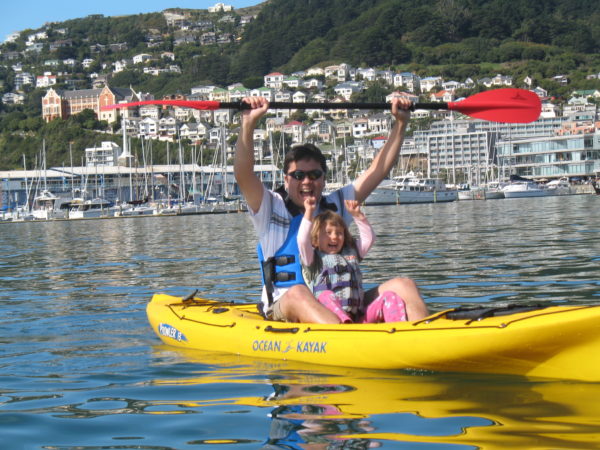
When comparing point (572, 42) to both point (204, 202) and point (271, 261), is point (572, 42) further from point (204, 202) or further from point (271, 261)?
point (271, 261)

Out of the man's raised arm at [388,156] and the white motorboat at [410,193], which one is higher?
the man's raised arm at [388,156]

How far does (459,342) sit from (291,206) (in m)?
1.81

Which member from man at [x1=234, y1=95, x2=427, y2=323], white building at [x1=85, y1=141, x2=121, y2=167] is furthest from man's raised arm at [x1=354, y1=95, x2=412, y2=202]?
white building at [x1=85, y1=141, x2=121, y2=167]

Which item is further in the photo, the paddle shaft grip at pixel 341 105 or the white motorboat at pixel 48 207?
the white motorboat at pixel 48 207

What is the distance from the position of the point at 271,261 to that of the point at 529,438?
297cm

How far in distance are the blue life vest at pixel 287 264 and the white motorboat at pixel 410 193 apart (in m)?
67.0

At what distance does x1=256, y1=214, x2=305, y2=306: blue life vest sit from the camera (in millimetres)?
7148

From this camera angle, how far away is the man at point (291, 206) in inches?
268

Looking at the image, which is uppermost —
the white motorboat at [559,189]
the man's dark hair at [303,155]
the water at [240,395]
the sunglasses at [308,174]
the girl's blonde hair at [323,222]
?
the man's dark hair at [303,155]

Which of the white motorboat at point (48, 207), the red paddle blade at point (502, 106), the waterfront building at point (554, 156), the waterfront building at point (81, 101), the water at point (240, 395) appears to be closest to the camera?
the water at point (240, 395)

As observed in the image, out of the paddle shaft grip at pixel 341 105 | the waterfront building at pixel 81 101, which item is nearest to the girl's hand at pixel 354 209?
the paddle shaft grip at pixel 341 105

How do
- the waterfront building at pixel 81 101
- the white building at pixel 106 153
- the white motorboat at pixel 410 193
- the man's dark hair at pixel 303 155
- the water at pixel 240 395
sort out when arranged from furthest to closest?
the waterfront building at pixel 81 101, the white building at pixel 106 153, the white motorboat at pixel 410 193, the man's dark hair at pixel 303 155, the water at pixel 240 395

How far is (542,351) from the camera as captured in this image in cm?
596

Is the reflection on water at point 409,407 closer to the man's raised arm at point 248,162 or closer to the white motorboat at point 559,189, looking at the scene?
the man's raised arm at point 248,162
